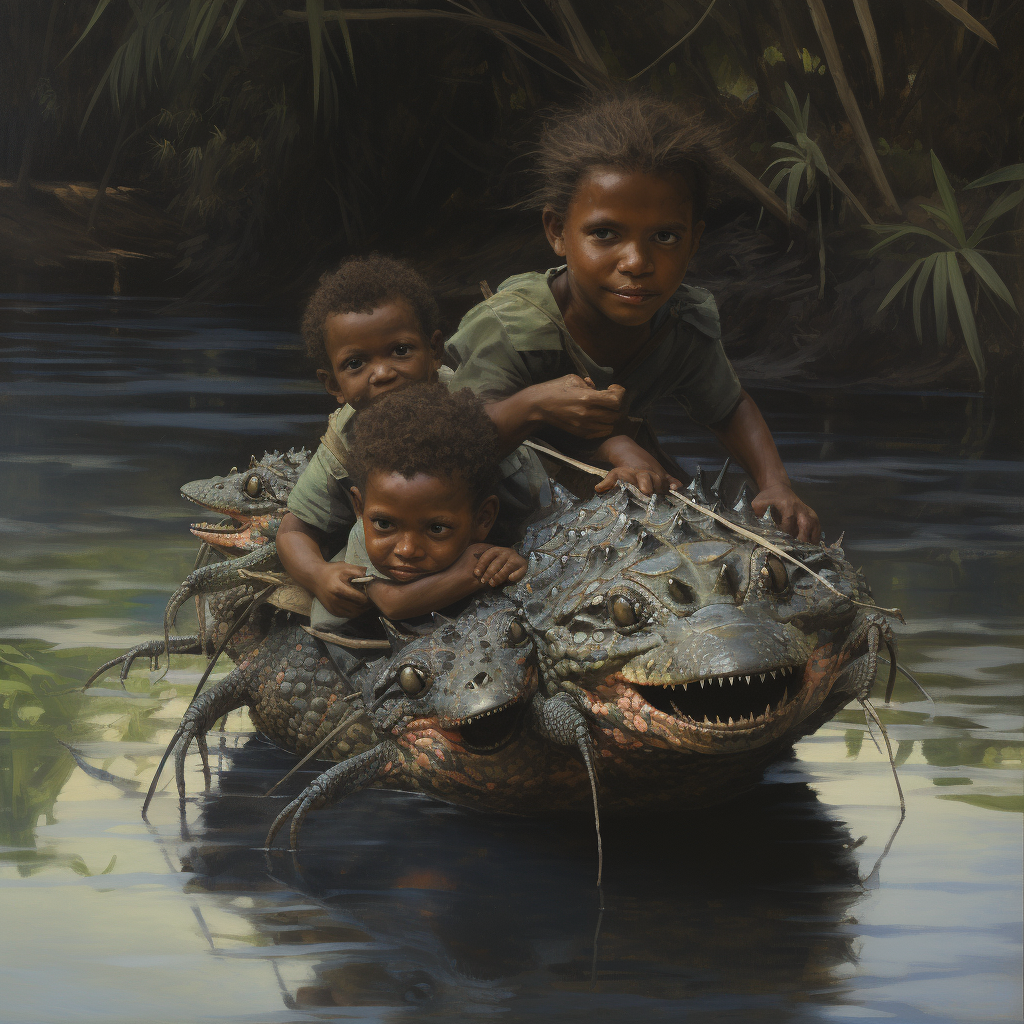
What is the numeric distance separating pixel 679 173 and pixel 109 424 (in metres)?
2.87

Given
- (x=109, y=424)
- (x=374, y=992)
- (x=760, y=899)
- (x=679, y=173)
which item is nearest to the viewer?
(x=374, y=992)

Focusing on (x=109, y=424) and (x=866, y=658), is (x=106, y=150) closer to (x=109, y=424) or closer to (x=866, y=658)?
(x=109, y=424)

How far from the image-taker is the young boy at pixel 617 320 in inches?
61.3

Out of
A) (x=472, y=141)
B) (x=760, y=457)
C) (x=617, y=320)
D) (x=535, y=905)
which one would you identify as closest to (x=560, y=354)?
(x=617, y=320)

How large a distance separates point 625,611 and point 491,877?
303 mm

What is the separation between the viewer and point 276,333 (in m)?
5.01

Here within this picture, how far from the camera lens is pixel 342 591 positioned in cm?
162

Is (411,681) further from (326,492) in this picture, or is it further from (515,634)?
(326,492)

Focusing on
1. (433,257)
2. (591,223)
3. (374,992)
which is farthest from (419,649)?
(433,257)

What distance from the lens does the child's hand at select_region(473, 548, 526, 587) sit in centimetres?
146

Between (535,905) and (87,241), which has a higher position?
(87,241)

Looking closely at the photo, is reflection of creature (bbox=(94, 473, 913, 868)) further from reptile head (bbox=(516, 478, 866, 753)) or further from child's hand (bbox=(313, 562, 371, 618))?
child's hand (bbox=(313, 562, 371, 618))

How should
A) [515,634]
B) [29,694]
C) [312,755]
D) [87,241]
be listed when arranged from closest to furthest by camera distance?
[515,634] → [312,755] → [29,694] → [87,241]

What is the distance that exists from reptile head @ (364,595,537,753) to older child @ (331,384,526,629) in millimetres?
44
